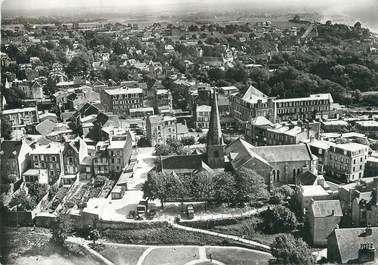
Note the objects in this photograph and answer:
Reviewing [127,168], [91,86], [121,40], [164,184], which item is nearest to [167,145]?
[127,168]

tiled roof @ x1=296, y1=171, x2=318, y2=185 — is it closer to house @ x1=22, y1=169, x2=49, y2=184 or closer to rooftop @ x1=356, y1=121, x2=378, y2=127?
Result: rooftop @ x1=356, y1=121, x2=378, y2=127

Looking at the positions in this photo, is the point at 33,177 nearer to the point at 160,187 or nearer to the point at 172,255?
the point at 160,187

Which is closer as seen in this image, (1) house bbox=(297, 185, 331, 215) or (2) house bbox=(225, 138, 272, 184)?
(1) house bbox=(297, 185, 331, 215)

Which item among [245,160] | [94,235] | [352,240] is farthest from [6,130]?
[352,240]

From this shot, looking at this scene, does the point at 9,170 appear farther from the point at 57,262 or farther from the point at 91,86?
the point at 91,86

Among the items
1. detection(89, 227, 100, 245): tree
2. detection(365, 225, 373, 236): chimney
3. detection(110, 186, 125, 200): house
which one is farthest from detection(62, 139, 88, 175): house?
detection(365, 225, 373, 236): chimney

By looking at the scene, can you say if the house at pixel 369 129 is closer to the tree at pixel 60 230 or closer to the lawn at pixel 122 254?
the lawn at pixel 122 254
